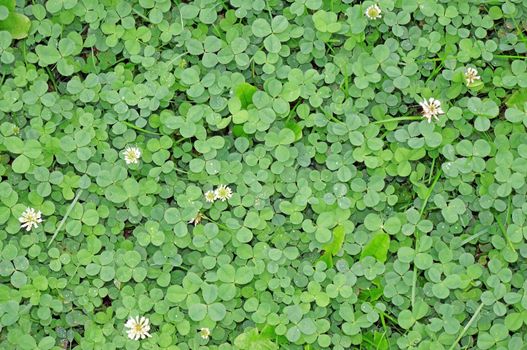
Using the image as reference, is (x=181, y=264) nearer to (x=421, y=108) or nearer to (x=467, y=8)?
(x=421, y=108)

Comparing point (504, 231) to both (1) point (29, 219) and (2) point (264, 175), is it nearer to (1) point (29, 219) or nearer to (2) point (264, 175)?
(2) point (264, 175)

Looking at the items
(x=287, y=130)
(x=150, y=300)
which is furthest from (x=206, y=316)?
(x=287, y=130)

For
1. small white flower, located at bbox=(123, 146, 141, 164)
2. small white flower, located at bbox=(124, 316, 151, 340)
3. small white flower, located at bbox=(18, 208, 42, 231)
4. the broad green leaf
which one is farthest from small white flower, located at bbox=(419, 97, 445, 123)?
small white flower, located at bbox=(18, 208, 42, 231)

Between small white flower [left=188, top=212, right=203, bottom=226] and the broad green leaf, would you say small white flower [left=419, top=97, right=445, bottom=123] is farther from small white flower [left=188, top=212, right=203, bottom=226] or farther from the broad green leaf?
small white flower [left=188, top=212, right=203, bottom=226]

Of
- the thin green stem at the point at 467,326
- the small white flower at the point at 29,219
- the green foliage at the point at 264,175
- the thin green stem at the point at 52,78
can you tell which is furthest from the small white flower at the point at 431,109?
the small white flower at the point at 29,219

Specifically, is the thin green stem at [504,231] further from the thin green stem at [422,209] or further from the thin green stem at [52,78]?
the thin green stem at [52,78]
